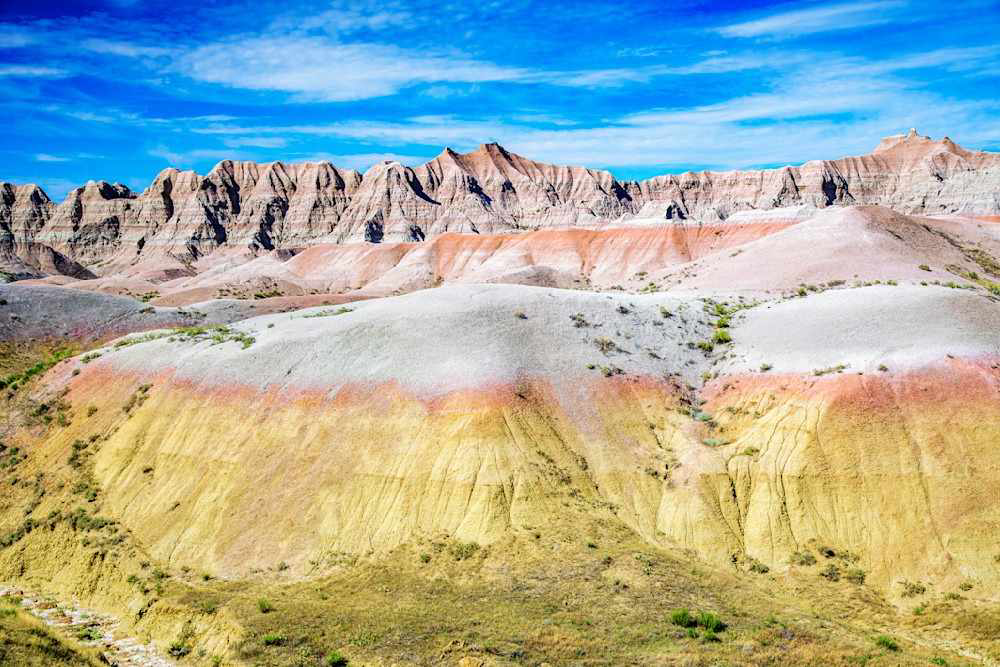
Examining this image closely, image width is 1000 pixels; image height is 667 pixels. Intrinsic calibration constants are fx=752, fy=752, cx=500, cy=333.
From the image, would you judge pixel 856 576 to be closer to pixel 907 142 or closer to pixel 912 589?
pixel 912 589

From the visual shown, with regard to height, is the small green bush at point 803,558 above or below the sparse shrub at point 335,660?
above

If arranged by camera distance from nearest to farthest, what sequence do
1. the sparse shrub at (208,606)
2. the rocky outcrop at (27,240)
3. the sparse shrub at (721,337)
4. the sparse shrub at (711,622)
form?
the sparse shrub at (711,622), the sparse shrub at (208,606), the sparse shrub at (721,337), the rocky outcrop at (27,240)

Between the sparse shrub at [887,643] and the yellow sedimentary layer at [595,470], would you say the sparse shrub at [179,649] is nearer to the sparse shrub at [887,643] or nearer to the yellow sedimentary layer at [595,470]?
the yellow sedimentary layer at [595,470]

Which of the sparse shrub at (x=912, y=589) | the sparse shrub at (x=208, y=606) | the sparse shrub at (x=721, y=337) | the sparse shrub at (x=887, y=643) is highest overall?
the sparse shrub at (x=721, y=337)

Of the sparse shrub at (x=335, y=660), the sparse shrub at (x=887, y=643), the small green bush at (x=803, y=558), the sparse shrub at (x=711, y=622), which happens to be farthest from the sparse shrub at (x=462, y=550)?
the sparse shrub at (x=887, y=643)

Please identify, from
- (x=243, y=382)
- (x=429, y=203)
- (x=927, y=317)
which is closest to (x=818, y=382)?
(x=927, y=317)

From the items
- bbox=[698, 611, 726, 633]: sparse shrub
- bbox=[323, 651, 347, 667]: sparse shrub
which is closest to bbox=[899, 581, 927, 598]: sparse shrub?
bbox=[698, 611, 726, 633]: sparse shrub
